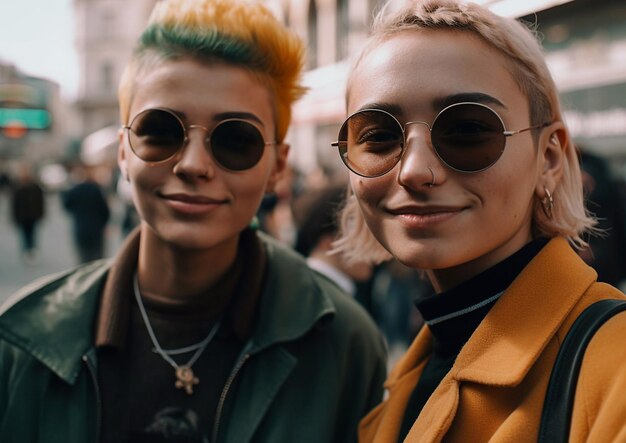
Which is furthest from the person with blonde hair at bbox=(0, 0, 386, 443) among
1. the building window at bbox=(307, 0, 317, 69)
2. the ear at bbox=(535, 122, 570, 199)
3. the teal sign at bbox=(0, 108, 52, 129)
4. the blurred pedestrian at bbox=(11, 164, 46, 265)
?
the teal sign at bbox=(0, 108, 52, 129)

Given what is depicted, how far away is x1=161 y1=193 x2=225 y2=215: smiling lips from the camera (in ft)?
6.42

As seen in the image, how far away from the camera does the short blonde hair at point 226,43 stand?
201cm

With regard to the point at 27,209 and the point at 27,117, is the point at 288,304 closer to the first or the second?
the point at 27,209

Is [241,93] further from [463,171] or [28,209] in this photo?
[28,209]

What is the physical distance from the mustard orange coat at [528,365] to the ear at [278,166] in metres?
0.99

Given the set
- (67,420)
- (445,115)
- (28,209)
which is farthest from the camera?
(28,209)

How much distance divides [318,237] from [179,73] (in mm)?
1962

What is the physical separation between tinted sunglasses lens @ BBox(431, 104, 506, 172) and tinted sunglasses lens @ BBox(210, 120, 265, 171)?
72 centimetres

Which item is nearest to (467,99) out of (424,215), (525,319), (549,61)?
(424,215)

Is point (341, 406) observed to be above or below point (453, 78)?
→ below

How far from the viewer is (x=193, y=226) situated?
77.7 inches

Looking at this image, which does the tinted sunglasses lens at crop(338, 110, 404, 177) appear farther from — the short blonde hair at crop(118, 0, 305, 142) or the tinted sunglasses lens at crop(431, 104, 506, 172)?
the short blonde hair at crop(118, 0, 305, 142)

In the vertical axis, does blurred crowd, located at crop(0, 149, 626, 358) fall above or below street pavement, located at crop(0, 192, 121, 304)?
above

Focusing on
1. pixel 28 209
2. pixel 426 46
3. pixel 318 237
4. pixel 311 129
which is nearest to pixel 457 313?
pixel 426 46
